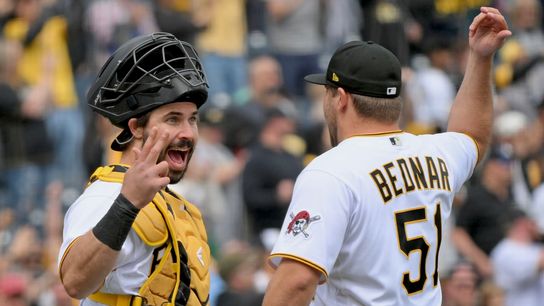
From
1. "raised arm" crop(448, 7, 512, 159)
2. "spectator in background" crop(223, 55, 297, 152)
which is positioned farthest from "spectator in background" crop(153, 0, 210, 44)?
"raised arm" crop(448, 7, 512, 159)

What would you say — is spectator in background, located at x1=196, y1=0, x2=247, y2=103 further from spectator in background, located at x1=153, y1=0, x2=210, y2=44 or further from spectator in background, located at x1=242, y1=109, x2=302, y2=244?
spectator in background, located at x1=242, y1=109, x2=302, y2=244

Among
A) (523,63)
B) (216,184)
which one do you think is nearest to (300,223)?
(216,184)

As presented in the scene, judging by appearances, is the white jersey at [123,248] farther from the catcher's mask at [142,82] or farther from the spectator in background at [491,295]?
the spectator in background at [491,295]

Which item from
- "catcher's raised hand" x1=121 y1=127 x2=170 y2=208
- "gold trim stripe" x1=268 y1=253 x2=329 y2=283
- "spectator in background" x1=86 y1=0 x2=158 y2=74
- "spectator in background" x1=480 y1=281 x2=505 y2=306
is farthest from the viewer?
"spectator in background" x1=86 y1=0 x2=158 y2=74

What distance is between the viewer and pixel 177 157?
5270 millimetres

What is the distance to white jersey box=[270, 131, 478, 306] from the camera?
5.23 meters

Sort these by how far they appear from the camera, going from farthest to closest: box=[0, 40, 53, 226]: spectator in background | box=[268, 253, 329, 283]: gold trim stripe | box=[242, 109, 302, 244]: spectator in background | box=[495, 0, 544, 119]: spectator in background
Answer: box=[495, 0, 544, 119]: spectator in background → box=[0, 40, 53, 226]: spectator in background → box=[242, 109, 302, 244]: spectator in background → box=[268, 253, 329, 283]: gold trim stripe

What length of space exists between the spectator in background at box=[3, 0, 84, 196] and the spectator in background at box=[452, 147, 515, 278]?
3763 millimetres

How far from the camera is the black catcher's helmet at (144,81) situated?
17.2 feet

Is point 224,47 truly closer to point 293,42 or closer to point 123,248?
point 293,42

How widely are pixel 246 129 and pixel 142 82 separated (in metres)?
8.15

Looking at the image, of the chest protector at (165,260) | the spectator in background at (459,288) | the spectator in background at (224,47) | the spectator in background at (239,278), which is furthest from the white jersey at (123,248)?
the spectator in background at (224,47)

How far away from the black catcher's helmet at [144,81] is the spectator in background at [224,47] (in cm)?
871

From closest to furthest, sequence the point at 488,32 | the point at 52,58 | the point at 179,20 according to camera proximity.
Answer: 1. the point at 488,32
2. the point at 52,58
3. the point at 179,20
